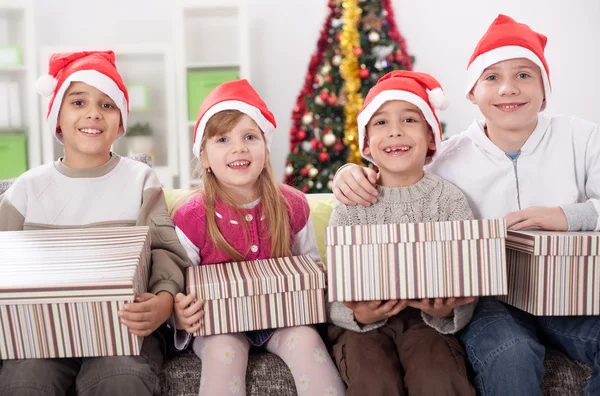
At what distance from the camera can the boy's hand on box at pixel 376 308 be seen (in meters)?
1.47

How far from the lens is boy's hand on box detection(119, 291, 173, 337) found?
4.40ft

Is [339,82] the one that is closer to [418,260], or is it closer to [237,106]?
[237,106]

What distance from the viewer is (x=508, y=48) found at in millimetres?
1807

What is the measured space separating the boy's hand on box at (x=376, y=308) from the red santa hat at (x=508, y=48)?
0.82 m

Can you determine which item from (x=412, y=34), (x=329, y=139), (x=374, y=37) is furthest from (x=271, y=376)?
(x=412, y=34)

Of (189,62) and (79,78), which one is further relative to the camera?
(189,62)

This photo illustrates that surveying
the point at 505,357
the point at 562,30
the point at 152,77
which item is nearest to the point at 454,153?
the point at 505,357

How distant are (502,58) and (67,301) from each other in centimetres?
139

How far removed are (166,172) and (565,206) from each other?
3.16 meters

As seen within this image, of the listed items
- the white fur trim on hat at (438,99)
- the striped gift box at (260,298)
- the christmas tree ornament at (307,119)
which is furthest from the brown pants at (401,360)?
the christmas tree ornament at (307,119)

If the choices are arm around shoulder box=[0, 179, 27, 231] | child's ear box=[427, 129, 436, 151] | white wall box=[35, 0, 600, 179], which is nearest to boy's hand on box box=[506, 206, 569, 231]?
child's ear box=[427, 129, 436, 151]

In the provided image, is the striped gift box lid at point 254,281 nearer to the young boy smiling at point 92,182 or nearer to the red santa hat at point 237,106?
the young boy smiling at point 92,182

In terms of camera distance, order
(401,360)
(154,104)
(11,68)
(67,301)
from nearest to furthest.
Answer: (67,301), (401,360), (11,68), (154,104)

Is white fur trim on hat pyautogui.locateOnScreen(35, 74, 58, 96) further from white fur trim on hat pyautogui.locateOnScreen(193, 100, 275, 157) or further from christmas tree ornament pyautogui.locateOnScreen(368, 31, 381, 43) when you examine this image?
christmas tree ornament pyautogui.locateOnScreen(368, 31, 381, 43)
